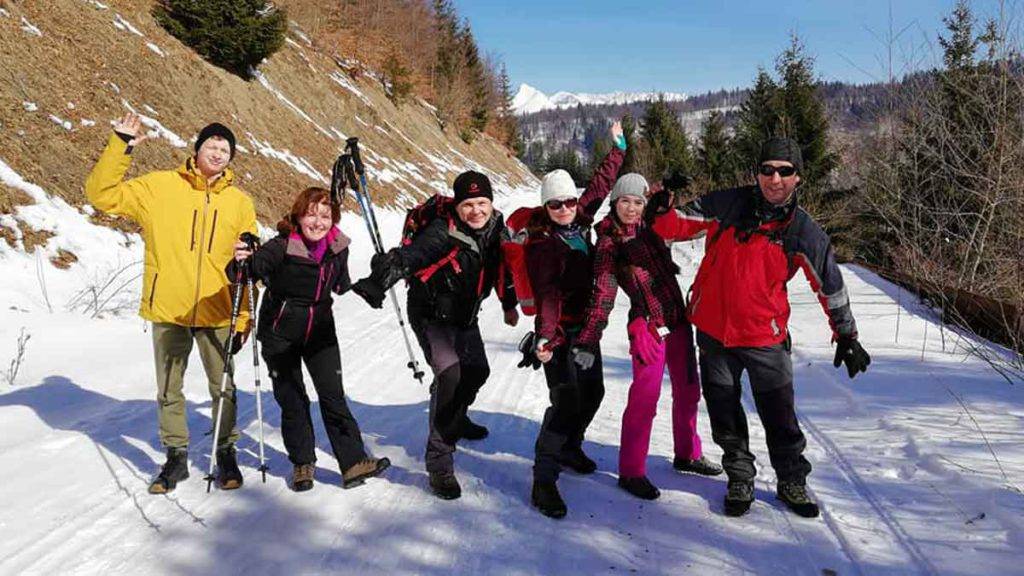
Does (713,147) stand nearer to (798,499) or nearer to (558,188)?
(558,188)

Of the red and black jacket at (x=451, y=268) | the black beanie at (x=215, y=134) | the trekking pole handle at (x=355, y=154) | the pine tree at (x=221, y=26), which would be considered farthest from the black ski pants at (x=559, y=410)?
the pine tree at (x=221, y=26)

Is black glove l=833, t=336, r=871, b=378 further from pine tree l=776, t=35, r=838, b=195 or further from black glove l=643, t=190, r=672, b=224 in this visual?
pine tree l=776, t=35, r=838, b=195

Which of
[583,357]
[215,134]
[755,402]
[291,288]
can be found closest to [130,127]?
[215,134]

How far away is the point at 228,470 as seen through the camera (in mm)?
4039

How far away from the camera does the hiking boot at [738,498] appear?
3709 mm

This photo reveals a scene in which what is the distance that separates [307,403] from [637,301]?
219 centimetres

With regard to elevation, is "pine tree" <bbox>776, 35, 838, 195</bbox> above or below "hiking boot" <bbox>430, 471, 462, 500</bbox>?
above

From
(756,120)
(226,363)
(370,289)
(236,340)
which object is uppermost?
(756,120)

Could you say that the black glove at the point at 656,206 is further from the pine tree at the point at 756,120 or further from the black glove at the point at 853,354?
the pine tree at the point at 756,120

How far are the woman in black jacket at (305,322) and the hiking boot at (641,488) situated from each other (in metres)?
1.63

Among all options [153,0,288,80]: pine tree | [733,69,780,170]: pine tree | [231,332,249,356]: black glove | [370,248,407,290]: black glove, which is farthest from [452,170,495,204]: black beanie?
[733,69,780,170]: pine tree

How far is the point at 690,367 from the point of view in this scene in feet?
13.8

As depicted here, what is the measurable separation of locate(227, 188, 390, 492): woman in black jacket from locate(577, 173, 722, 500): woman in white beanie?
1605 mm

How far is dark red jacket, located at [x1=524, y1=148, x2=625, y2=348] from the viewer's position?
3.80m
